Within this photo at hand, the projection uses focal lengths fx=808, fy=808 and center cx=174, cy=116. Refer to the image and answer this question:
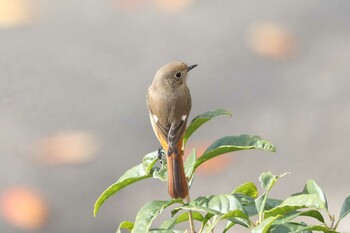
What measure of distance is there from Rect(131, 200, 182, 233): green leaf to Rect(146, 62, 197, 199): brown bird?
17 cm

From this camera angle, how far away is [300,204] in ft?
4.72

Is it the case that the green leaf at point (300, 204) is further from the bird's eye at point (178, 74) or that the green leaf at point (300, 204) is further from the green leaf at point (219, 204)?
the bird's eye at point (178, 74)

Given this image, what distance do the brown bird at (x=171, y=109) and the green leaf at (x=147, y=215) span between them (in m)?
0.17

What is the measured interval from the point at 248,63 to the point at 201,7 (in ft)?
1.35

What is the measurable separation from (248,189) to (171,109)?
0.30 m

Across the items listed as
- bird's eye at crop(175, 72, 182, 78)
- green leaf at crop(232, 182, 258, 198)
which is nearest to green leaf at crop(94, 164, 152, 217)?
green leaf at crop(232, 182, 258, 198)

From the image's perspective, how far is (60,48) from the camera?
3.67 m

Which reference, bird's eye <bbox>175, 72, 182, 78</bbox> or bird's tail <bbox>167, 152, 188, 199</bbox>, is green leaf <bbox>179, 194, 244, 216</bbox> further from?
bird's eye <bbox>175, 72, 182, 78</bbox>

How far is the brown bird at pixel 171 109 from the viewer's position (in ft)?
5.96

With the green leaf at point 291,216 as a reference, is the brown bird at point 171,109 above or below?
above

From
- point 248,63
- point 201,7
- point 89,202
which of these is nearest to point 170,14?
point 201,7

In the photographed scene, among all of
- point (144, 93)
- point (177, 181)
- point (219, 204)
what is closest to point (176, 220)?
point (177, 181)

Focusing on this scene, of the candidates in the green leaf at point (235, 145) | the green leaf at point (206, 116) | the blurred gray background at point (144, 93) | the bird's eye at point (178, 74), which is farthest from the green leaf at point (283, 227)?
the blurred gray background at point (144, 93)

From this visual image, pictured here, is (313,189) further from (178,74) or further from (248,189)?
(178,74)
